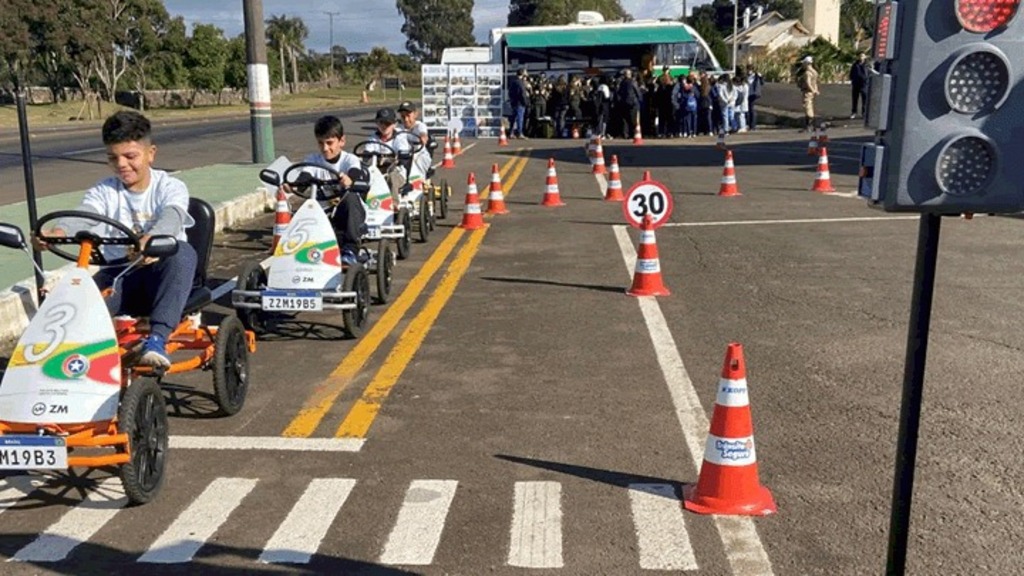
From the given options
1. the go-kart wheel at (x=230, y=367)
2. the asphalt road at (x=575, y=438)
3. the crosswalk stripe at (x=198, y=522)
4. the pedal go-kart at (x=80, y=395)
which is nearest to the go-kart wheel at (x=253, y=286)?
the asphalt road at (x=575, y=438)

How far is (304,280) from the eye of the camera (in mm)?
7344

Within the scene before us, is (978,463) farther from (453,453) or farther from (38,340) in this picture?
(38,340)

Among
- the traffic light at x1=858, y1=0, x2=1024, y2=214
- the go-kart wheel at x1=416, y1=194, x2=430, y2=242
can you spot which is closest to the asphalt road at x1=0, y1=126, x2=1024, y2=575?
the traffic light at x1=858, y1=0, x2=1024, y2=214

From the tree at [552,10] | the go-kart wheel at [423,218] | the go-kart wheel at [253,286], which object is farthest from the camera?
the tree at [552,10]

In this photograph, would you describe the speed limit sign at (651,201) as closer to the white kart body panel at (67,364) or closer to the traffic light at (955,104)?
the white kart body panel at (67,364)

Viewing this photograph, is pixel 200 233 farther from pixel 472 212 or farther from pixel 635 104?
pixel 635 104

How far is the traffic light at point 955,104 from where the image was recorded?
2766mm

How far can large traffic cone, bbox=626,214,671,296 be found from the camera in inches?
355

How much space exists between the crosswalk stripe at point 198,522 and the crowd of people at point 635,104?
89.8 ft

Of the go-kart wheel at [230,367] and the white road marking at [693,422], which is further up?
the go-kart wheel at [230,367]

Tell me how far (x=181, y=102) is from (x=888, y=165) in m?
78.3

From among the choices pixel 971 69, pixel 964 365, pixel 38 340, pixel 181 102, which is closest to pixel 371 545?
pixel 38 340

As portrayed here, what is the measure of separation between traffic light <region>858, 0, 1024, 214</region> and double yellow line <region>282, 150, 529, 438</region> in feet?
11.4

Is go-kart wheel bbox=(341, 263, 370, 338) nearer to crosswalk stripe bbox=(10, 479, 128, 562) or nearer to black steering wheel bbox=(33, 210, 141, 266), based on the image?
black steering wheel bbox=(33, 210, 141, 266)
